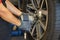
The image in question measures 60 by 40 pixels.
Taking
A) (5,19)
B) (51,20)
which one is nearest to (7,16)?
(5,19)

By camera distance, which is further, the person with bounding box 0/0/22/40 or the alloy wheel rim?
the alloy wheel rim

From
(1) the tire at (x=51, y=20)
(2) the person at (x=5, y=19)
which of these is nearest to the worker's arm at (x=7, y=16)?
(2) the person at (x=5, y=19)

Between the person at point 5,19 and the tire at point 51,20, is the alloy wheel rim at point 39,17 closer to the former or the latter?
the tire at point 51,20

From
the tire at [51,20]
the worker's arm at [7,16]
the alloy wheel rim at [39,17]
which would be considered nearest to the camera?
the worker's arm at [7,16]

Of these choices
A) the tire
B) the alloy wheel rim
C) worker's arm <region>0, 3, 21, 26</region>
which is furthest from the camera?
the alloy wheel rim

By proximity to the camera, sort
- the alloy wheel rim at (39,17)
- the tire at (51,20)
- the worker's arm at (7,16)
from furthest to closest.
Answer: the alloy wheel rim at (39,17) < the tire at (51,20) < the worker's arm at (7,16)

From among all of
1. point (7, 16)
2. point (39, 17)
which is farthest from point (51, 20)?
point (7, 16)

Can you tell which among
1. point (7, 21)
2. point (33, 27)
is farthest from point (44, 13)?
point (7, 21)

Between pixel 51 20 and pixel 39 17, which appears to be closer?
pixel 51 20

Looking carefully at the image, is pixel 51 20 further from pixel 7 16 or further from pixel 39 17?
pixel 7 16

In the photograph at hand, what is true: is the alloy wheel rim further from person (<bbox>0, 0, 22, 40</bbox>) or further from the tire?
person (<bbox>0, 0, 22, 40</bbox>)

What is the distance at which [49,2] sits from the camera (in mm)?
2156

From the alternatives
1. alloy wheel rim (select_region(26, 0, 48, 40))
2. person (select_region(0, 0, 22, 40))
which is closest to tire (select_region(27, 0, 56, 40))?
alloy wheel rim (select_region(26, 0, 48, 40))

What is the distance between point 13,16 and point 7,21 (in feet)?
0.26
